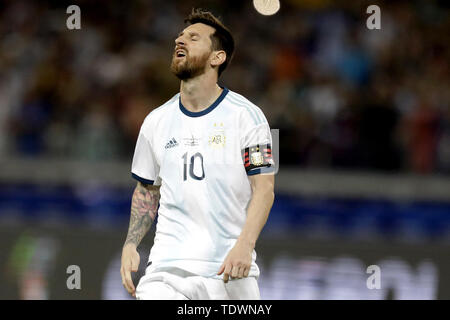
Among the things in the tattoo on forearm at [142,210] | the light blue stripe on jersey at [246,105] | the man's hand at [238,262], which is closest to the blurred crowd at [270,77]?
the tattoo on forearm at [142,210]

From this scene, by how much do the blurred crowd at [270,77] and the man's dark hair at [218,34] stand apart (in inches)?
217

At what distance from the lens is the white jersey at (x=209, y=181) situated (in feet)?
17.0

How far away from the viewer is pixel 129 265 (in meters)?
5.30

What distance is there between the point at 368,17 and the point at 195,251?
8248 mm

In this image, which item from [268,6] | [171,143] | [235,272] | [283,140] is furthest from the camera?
[283,140]

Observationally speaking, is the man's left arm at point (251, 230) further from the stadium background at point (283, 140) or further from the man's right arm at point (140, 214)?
the stadium background at point (283, 140)

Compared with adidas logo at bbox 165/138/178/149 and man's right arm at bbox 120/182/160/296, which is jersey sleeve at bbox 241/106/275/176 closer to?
Answer: adidas logo at bbox 165/138/178/149

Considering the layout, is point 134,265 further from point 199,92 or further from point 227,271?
point 199,92

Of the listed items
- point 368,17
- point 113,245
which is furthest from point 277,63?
point 113,245

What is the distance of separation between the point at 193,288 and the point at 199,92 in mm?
1151

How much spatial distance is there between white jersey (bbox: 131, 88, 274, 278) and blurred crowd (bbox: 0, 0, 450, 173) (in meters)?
5.68

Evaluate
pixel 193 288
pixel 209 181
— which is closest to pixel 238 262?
pixel 193 288

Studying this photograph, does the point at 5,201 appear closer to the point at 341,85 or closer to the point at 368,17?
the point at 341,85

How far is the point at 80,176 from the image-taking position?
10984mm
